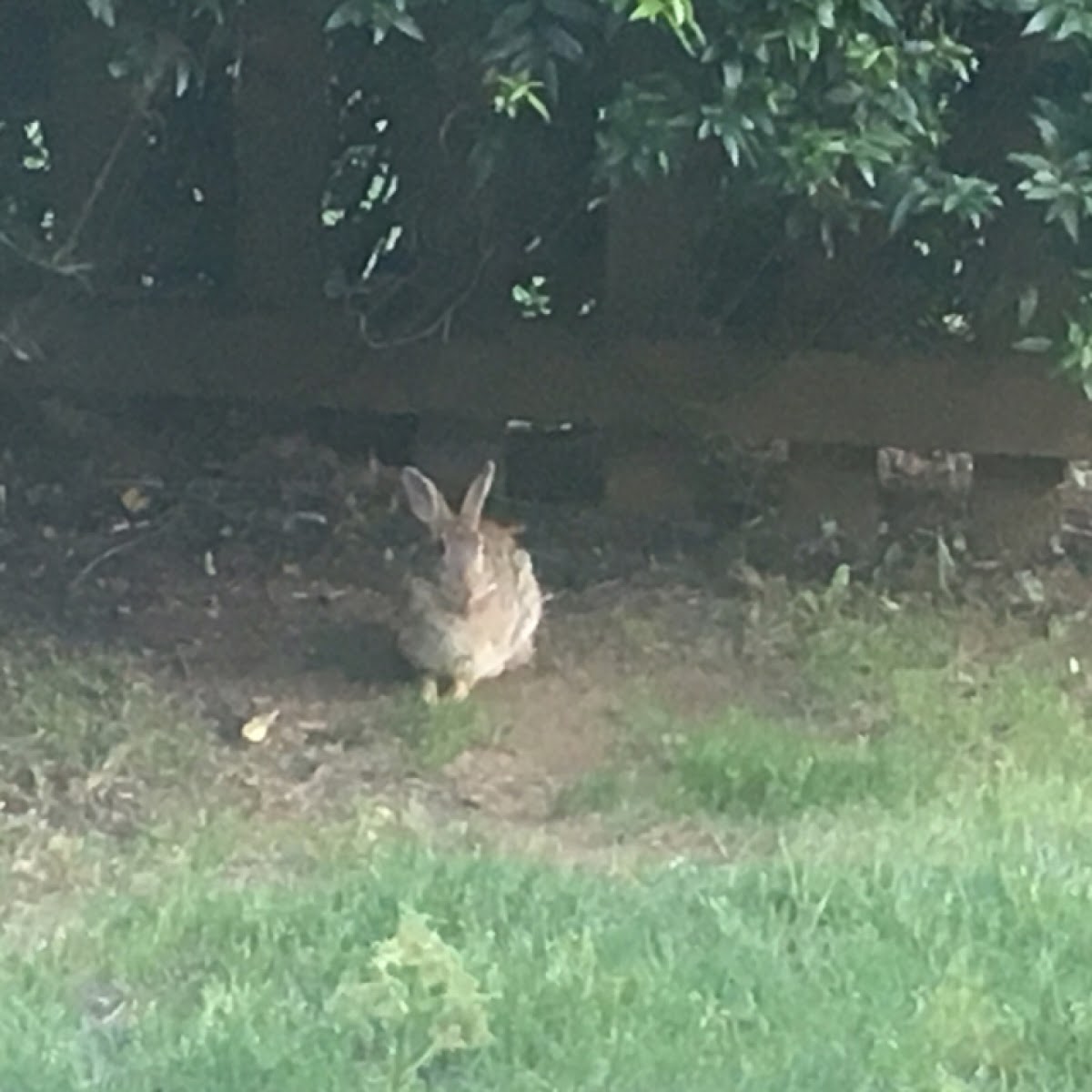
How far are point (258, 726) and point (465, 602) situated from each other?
0.69m

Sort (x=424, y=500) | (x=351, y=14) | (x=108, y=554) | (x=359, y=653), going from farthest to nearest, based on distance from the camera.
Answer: (x=108, y=554), (x=359, y=653), (x=424, y=500), (x=351, y=14)

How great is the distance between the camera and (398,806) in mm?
6043

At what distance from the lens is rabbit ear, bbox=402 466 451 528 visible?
22.8ft

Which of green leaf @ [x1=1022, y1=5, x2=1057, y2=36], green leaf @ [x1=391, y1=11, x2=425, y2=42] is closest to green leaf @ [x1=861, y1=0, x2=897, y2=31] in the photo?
green leaf @ [x1=1022, y1=5, x2=1057, y2=36]

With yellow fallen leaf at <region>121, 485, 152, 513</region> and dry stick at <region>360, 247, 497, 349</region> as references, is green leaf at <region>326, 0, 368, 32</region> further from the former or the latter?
yellow fallen leaf at <region>121, 485, 152, 513</region>

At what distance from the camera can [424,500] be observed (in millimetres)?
6957

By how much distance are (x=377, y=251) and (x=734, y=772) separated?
296 cm

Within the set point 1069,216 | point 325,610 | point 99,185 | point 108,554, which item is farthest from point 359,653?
point 1069,216

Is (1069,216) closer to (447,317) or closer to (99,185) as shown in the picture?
(447,317)

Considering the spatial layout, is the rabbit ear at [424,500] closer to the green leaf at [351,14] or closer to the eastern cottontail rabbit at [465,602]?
the eastern cottontail rabbit at [465,602]

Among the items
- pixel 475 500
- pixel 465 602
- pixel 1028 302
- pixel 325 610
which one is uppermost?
pixel 1028 302

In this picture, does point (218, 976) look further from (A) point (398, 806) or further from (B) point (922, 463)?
(B) point (922, 463)

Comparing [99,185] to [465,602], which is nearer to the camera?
[465,602]

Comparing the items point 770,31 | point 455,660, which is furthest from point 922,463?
point 770,31
